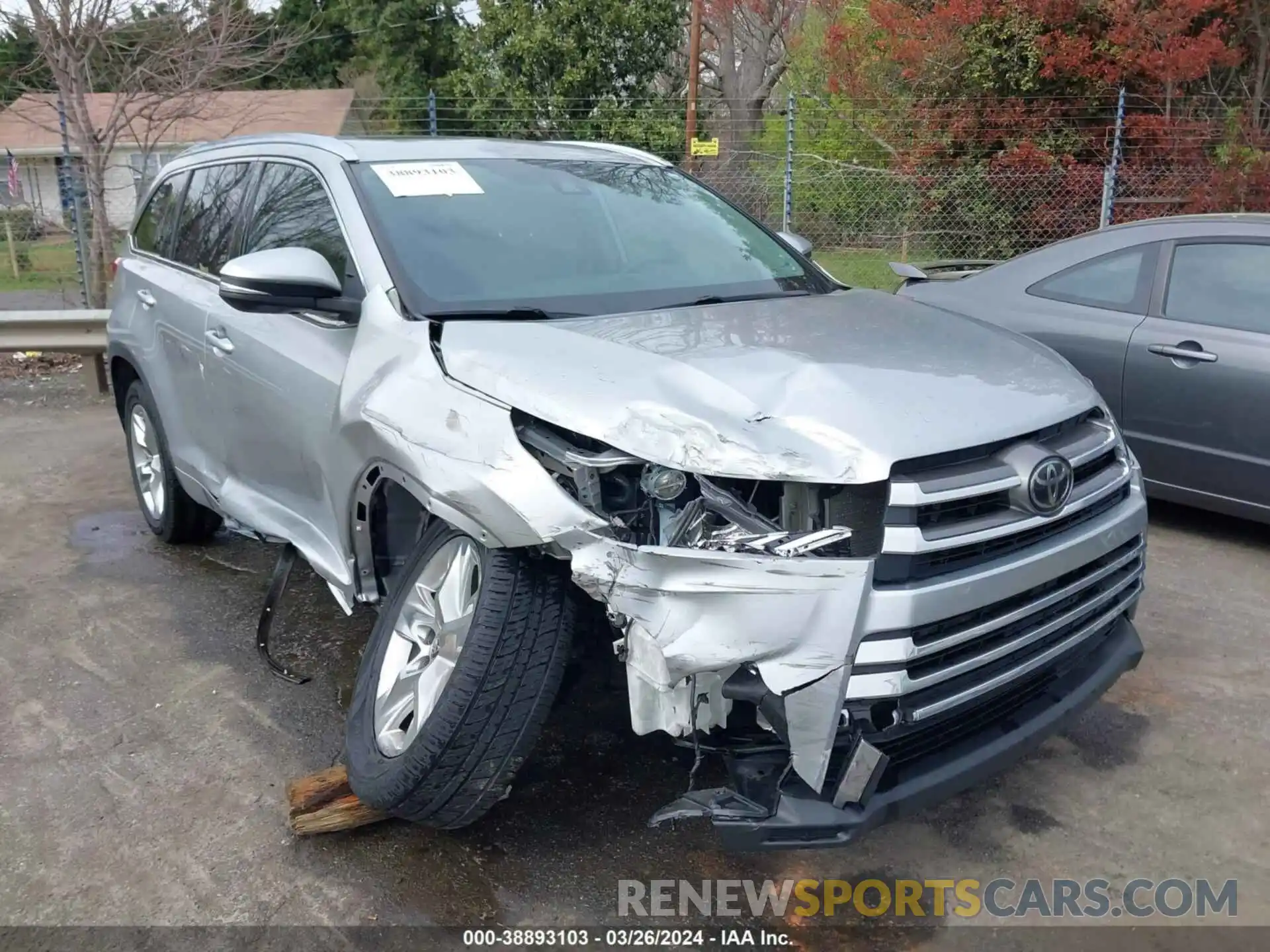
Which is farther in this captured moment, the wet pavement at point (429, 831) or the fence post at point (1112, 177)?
the fence post at point (1112, 177)

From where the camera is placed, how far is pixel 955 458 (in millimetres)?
2314

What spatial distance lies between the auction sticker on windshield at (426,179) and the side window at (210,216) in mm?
963

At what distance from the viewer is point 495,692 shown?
2436mm

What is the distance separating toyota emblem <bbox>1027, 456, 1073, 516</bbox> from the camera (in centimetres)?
235

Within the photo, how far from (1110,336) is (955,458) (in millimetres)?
3070

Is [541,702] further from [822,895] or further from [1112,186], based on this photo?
[1112,186]

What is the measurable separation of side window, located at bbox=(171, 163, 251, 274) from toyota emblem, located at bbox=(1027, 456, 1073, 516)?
311 centimetres

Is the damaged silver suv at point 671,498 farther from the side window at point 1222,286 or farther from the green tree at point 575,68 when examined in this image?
the green tree at point 575,68

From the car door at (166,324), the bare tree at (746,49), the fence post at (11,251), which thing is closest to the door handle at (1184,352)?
the car door at (166,324)

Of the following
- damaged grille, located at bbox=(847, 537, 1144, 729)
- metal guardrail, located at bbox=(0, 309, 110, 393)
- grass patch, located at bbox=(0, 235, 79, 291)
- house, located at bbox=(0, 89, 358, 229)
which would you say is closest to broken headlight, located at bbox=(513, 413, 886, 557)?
damaged grille, located at bbox=(847, 537, 1144, 729)

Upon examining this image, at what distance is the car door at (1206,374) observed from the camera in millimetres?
4523

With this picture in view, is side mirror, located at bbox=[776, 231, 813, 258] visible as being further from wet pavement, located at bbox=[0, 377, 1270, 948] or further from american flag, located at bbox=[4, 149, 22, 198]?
american flag, located at bbox=[4, 149, 22, 198]

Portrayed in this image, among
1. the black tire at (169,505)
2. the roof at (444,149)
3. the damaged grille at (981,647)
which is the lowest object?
the black tire at (169,505)

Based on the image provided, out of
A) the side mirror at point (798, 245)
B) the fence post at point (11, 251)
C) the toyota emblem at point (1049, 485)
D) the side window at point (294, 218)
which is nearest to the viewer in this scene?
the toyota emblem at point (1049, 485)
